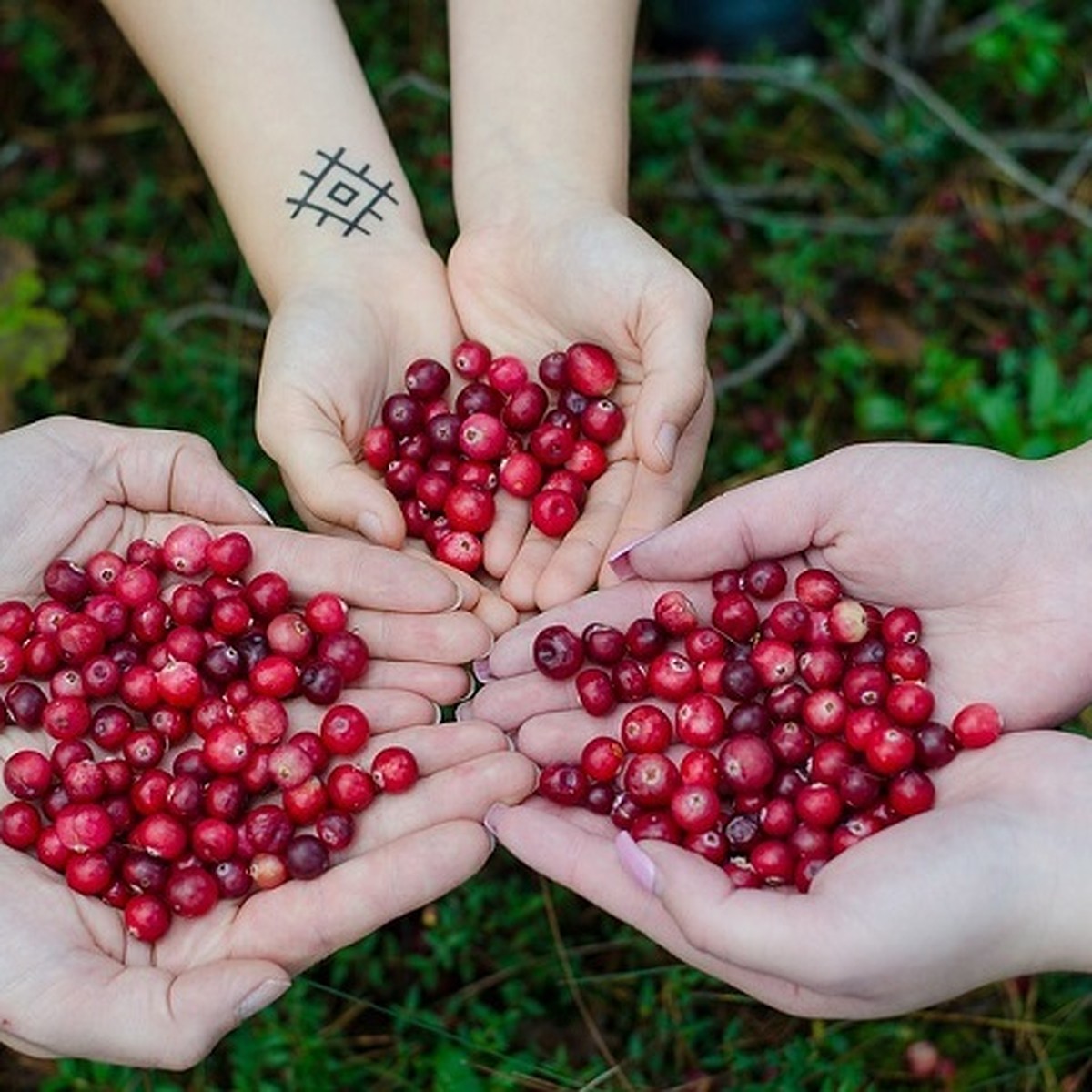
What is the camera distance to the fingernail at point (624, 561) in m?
5.38

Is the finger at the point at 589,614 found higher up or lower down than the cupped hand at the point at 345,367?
lower down

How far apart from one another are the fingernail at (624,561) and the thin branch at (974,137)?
3.69m

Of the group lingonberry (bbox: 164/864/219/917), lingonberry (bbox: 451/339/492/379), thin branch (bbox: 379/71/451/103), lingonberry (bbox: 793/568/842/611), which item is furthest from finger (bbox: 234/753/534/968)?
thin branch (bbox: 379/71/451/103)

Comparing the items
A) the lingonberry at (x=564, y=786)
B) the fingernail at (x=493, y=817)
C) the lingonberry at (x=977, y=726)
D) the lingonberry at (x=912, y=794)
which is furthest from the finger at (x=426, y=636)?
the lingonberry at (x=977, y=726)

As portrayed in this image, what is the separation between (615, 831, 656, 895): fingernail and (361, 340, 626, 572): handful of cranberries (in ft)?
4.91

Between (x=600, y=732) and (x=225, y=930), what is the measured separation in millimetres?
1404

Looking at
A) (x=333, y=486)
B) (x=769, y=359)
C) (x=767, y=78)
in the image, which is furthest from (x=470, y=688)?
(x=767, y=78)

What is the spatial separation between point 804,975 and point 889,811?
→ 3.15 feet

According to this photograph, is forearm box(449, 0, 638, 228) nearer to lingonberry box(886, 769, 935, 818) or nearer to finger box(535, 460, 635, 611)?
finger box(535, 460, 635, 611)

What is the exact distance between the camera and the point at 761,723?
5.25m

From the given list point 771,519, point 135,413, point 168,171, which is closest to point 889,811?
point 771,519

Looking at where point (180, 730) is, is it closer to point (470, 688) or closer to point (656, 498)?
point (470, 688)

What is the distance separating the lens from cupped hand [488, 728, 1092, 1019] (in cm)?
408

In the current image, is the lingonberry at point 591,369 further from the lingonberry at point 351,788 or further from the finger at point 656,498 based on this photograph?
the lingonberry at point 351,788
